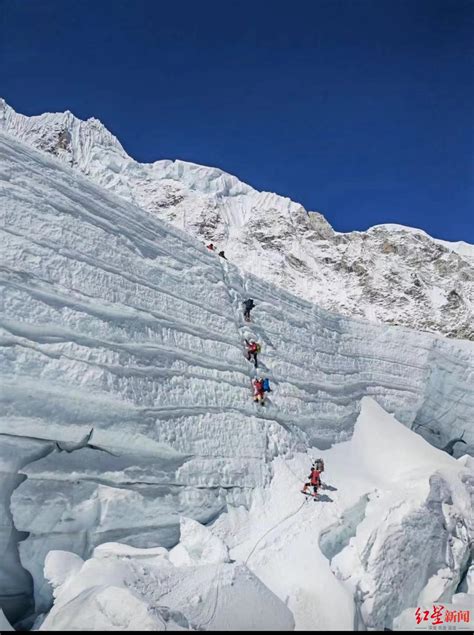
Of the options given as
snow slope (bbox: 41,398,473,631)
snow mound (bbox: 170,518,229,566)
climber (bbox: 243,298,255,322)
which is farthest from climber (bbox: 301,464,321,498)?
climber (bbox: 243,298,255,322)

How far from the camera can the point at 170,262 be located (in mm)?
10055

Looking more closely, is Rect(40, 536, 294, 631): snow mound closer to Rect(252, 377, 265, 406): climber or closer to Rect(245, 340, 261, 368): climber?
Rect(252, 377, 265, 406): climber

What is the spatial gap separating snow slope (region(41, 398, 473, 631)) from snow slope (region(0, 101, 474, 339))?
1321 inches

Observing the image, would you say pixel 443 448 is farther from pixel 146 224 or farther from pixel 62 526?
pixel 62 526

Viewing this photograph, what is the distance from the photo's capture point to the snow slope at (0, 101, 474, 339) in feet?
145

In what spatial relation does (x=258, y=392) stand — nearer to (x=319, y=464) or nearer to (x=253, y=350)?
(x=253, y=350)

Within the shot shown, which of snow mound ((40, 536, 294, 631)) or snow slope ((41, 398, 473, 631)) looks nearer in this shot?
snow mound ((40, 536, 294, 631))

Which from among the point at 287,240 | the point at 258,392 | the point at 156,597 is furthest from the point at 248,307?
the point at 287,240

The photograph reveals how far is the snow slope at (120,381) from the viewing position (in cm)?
671

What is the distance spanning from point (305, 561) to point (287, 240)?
43022 millimetres

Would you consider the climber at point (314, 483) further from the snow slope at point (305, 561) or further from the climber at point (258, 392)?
the climber at point (258, 392)

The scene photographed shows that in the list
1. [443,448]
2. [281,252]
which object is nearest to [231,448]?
[443,448]

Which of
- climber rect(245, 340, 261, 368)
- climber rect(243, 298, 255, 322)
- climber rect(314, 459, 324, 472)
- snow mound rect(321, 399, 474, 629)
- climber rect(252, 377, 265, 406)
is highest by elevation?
climber rect(243, 298, 255, 322)

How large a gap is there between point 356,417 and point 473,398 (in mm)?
4509
